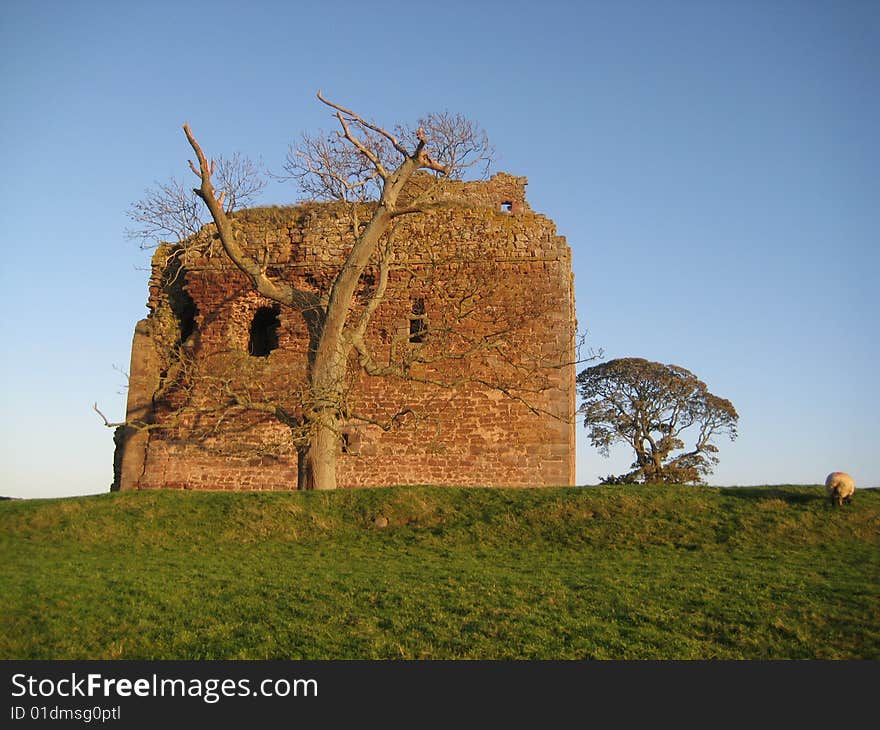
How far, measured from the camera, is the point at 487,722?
18.5ft

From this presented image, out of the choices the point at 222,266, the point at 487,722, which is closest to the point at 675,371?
the point at 222,266

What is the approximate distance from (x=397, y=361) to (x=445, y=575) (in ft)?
24.3

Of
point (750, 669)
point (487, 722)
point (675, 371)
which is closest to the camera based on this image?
point (487, 722)

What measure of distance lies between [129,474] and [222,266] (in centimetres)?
487

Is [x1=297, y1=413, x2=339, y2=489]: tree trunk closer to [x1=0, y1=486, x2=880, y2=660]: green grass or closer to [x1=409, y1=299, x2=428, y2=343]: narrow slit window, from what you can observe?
[x1=0, y1=486, x2=880, y2=660]: green grass

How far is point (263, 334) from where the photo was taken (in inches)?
766

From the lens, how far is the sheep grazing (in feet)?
38.9

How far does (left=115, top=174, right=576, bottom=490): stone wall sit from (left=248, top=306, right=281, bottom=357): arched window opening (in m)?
0.61

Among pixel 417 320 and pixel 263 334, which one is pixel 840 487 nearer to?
pixel 417 320

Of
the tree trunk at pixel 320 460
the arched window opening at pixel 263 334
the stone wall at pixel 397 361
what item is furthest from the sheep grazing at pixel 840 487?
the arched window opening at pixel 263 334

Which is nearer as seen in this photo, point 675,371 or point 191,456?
point 191,456

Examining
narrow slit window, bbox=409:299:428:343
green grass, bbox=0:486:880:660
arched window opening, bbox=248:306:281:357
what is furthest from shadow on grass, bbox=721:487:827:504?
arched window opening, bbox=248:306:281:357

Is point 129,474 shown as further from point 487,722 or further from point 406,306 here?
point 487,722

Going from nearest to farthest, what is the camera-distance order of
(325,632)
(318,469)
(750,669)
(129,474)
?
(750,669) → (325,632) → (318,469) → (129,474)
